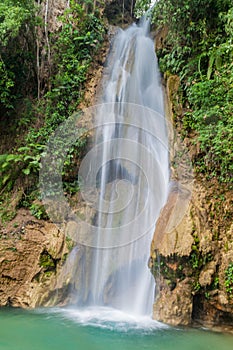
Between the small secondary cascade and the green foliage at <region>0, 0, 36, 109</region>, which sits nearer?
the small secondary cascade

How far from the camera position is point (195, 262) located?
5379 mm

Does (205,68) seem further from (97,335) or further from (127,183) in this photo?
(97,335)

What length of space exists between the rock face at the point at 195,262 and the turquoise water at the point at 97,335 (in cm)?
37

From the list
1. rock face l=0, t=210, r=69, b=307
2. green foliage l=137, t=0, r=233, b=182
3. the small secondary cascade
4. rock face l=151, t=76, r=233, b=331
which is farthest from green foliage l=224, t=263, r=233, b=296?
rock face l=0, t=210, r=69, b=307

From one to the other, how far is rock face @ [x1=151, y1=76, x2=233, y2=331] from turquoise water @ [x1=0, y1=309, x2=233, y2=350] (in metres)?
0.37

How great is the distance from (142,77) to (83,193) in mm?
3925

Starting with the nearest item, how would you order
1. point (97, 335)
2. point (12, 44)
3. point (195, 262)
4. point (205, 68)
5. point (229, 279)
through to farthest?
point (97, 335) → point (229, 279) → point (195, 262) → point (205, 68) → point (12, 44)

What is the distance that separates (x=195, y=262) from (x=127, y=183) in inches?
110

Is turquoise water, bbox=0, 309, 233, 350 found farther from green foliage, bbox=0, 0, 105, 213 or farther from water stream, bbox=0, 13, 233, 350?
green foliage, bbox=0, 0, 105, 213

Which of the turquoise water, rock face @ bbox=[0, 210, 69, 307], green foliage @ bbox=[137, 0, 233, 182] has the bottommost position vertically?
the turquoise water

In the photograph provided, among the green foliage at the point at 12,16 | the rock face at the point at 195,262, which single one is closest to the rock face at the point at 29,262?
the rock face at the point at 195,262

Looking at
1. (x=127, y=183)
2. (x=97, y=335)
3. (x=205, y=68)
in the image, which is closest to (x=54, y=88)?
(x=127, y=183)

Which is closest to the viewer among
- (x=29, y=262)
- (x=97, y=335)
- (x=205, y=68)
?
(x=97, y=335)

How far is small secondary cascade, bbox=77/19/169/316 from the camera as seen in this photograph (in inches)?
251
